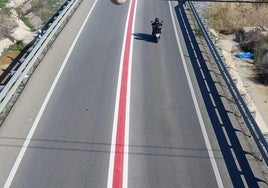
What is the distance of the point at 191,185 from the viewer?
1230 cm

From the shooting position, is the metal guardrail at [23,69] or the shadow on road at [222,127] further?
the metal guardrail at [23,69]

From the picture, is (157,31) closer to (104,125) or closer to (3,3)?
(104,125)

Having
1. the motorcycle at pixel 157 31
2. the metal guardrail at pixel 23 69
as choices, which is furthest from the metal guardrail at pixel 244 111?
the metal guardrail at pixel 23 69

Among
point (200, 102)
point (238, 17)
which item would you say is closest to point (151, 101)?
point (200, 102)

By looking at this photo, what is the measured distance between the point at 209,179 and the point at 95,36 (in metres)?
14.1

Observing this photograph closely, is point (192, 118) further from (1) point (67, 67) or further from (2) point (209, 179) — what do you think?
(1) point (67, 67)

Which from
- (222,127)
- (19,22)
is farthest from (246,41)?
(222,127)

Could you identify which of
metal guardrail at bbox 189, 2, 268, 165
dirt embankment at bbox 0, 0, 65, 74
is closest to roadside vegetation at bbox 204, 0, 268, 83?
metal guardrail at bbox 189, 2, 268, 165

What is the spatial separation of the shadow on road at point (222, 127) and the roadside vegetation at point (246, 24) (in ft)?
24.0

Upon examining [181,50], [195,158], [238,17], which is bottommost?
[238,17]

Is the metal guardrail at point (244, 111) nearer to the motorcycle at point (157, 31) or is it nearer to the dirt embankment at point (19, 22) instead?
the motorcycle at point (157, 31)

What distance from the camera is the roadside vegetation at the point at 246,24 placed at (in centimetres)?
2895

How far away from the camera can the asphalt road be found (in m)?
12.7

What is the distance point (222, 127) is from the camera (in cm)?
1537
